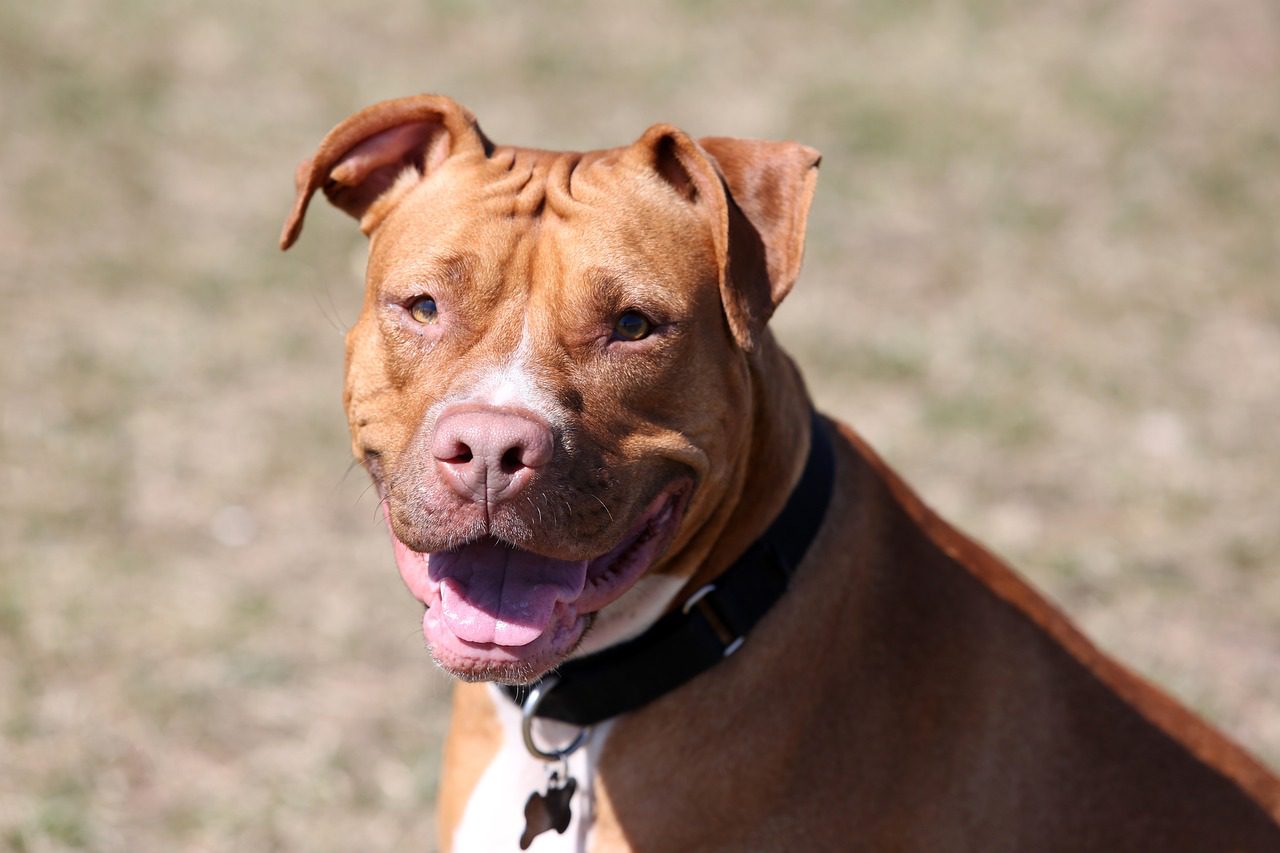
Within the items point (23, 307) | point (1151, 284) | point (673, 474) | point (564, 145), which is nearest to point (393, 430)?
point (673, 474)

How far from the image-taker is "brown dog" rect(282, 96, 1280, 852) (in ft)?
8.69

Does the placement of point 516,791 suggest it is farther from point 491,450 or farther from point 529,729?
point 491,450

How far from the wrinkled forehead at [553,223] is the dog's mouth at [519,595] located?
46 centimetres

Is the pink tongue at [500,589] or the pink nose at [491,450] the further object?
the pink tongue at [500,589]

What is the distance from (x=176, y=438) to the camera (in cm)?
632

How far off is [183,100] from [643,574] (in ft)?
27.5

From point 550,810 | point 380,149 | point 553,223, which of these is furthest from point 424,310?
point 550,810

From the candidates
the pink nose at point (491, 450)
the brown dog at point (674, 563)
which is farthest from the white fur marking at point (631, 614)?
the pink nose at point (491, 450)

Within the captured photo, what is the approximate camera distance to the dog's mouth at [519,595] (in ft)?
8.63

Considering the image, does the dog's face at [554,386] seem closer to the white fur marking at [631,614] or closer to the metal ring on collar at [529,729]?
the white fur marking at [631,614]

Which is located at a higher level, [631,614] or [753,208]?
[753,208]

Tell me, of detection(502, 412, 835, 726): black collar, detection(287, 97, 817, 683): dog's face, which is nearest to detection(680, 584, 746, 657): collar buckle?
detection(502, 412, 835, 726): black collar

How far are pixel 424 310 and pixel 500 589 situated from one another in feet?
1.88

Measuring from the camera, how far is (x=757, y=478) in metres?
2.94
